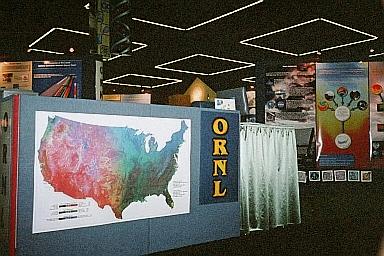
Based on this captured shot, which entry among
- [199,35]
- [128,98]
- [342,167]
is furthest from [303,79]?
[128,98]

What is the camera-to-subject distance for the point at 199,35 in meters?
9.22

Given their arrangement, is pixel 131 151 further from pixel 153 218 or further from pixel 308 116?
pixel 308 116

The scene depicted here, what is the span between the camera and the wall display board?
3795 mm

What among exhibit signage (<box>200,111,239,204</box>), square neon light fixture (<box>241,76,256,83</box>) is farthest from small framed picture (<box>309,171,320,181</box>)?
square neon light fixture (<box>241,76,256,83</box>)

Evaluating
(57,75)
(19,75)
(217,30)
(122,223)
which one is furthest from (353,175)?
(19,75)

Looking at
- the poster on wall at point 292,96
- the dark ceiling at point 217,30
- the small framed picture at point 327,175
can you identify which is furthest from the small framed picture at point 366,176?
the dark ceiling at point 217,30

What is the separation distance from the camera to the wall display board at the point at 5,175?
379cm

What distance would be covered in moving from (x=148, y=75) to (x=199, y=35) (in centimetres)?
504

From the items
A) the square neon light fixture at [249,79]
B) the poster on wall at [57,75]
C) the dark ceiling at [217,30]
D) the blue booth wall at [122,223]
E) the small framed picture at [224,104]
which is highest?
the dark ceiling at [217,30]

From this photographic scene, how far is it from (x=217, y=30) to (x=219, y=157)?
413 centimetres

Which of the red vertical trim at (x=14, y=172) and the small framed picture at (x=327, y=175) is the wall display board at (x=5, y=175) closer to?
the red vertical trim at (x=14, y=172)

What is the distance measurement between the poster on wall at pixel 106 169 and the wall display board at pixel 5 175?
0.66 feet

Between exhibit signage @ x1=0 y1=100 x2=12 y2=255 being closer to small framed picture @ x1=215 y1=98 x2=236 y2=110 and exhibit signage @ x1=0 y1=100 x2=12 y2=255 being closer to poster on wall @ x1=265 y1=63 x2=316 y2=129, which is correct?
small framed picture @ x1=215 y1=98 x2=236 y2=110

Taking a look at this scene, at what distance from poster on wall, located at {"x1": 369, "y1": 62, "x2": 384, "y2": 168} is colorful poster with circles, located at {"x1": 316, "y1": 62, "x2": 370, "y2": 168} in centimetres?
7
